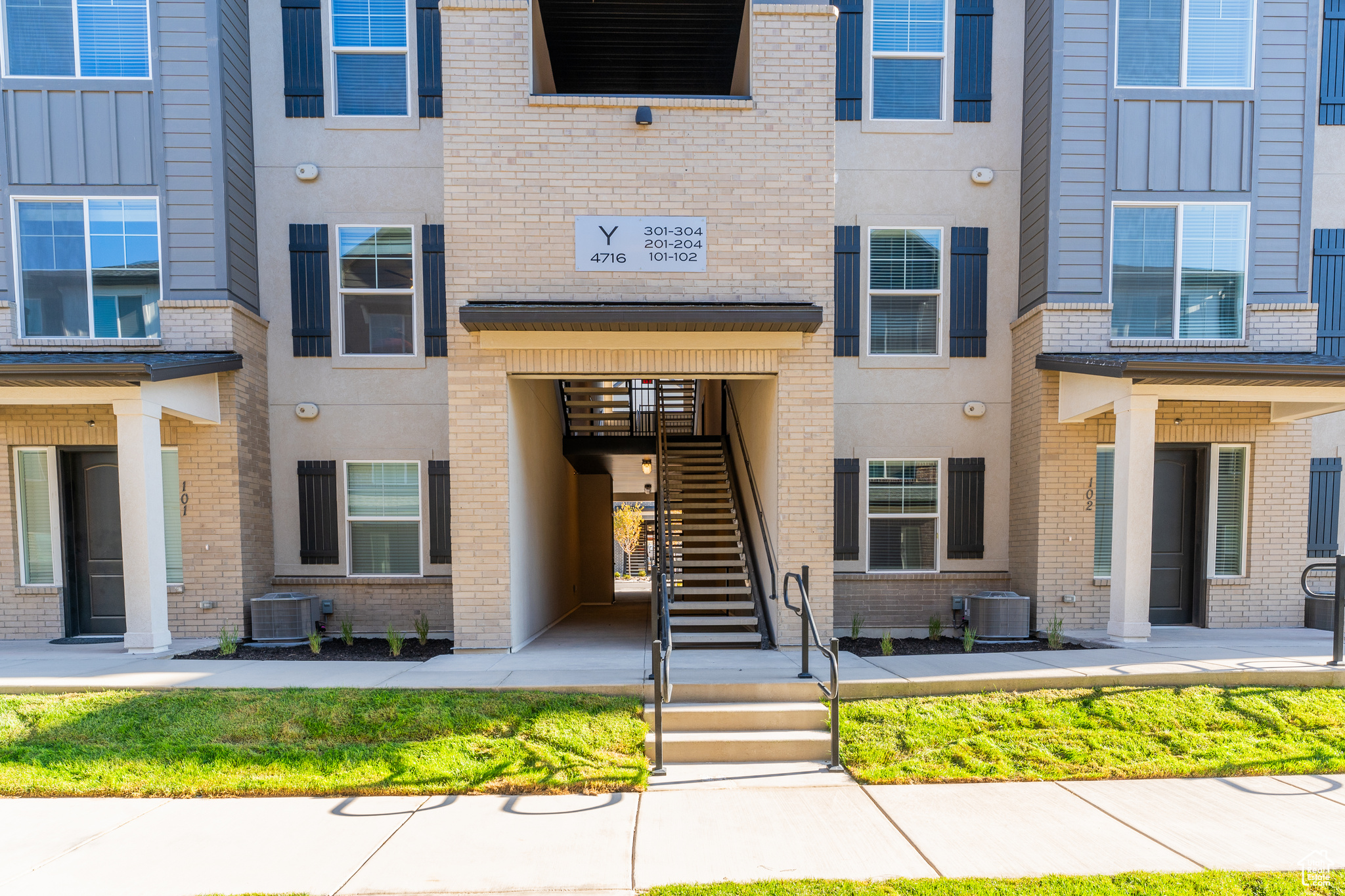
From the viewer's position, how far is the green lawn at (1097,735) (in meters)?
5.21

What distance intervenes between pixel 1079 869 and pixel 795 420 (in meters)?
4.76

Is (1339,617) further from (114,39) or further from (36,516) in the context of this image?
(114,39)

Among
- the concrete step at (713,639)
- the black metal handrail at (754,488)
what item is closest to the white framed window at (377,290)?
the black metal handrail at (754,488)

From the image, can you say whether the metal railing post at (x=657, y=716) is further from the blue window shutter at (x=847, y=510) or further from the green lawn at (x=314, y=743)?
the blue window shutter at (x=847, y=510)

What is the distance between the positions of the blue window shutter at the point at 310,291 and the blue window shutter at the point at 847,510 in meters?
7.12

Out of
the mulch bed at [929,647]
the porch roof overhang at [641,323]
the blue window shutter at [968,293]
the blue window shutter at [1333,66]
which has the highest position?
the blue window shutter at [1333,66]

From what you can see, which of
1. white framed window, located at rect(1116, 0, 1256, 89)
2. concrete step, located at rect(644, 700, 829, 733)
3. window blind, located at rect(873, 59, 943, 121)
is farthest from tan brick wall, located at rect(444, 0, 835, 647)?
white framed window, located at rect(1116, 0, 1256, 89)

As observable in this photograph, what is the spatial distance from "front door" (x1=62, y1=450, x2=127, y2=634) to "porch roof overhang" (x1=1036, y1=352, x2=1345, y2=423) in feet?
39.3

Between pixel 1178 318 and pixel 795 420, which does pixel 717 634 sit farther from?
pixel 1178 318

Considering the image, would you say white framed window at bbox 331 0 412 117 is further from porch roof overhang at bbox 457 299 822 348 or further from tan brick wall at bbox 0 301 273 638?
porch roof overhang at bbox 457 299 822 348

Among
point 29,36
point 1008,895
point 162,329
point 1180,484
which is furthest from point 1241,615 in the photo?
point 29,36

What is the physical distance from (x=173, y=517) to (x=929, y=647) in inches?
373

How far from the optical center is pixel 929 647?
338 inches

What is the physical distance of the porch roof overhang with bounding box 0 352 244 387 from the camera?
7.43 metres
